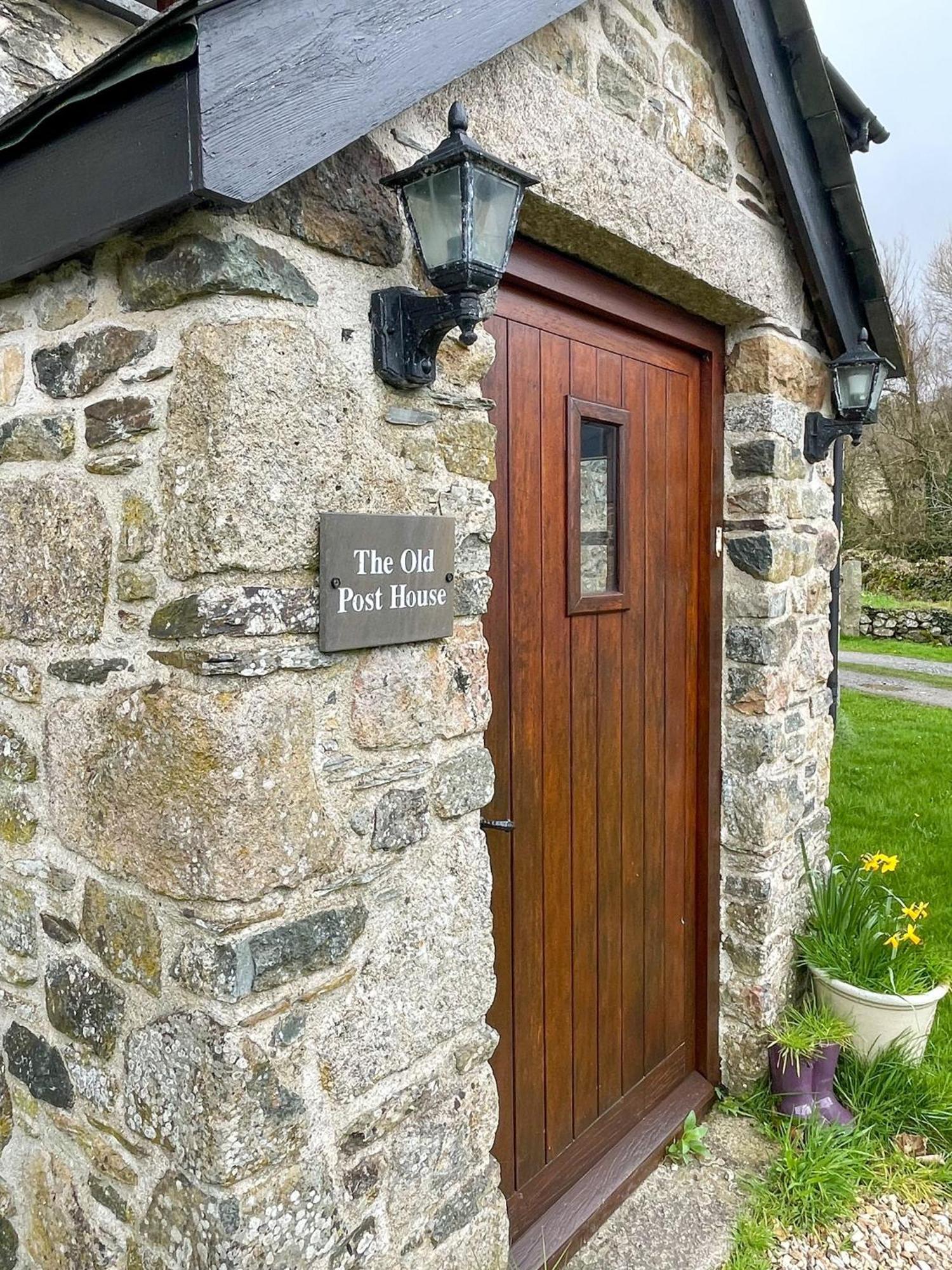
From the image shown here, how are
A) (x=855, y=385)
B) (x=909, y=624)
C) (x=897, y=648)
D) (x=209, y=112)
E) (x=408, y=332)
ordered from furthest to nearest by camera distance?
1. (x=909, y=624)
2. (x=897, y=648)
3. (x=855, y=385)
4. (x=408, y=332)
5. (x=209, y=112)

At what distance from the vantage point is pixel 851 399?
3123mm

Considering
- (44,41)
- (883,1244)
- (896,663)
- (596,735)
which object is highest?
(44,41)

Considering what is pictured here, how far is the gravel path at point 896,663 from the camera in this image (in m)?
11.7

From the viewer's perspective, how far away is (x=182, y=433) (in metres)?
1.36

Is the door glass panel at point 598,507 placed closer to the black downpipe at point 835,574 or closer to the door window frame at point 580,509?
the door window frame at point 580,509

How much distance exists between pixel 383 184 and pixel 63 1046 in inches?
65.9

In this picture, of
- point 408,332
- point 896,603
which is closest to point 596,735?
point 408,332

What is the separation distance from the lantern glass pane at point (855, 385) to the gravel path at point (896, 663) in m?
9.25

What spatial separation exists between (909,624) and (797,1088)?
497 inches

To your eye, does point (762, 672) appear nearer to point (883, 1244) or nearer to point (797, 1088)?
point (797, 1088)

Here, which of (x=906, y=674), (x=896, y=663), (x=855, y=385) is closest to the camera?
(x=855, y=385)

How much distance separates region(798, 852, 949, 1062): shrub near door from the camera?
3.00 meters

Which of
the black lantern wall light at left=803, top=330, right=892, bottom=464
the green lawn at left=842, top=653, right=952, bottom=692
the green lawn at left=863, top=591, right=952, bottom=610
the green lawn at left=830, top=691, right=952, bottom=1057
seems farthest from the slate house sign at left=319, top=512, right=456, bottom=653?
the green lawn at left=863, top=591, right=952, bottom=610

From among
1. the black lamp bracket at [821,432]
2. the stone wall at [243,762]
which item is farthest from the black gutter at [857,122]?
the stone wall at [243,762]
